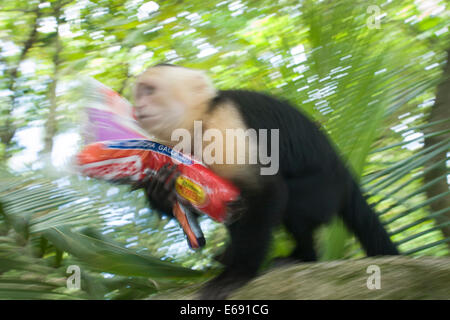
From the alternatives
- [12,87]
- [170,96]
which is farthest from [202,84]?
[12,87]

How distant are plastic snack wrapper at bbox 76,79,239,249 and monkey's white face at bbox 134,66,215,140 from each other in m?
0.08

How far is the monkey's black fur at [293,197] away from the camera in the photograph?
2.34ft

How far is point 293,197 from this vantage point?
83 centimetres

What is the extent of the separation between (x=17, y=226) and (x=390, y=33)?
31.4 inches

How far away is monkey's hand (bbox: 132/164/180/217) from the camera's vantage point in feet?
1.94

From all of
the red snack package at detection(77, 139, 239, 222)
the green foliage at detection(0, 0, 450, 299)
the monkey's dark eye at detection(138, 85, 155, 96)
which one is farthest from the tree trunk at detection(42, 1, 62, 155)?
the red snack package at detection(77, 139, 239, 222)

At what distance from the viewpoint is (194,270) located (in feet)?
2.22

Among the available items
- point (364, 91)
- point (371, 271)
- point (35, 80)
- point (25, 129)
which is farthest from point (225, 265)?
point (35, 80)

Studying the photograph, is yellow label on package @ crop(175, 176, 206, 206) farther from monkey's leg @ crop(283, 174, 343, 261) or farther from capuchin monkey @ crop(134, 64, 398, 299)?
monkey's leg @ crop(283, 174, 343, 261)

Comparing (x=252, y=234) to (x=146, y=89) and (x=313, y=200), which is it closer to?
(x=313, y=200)
